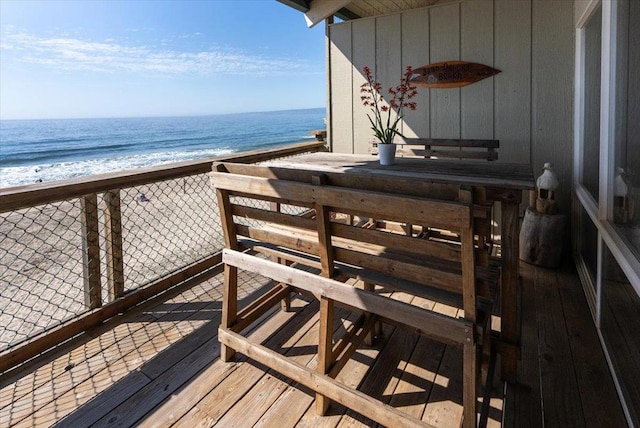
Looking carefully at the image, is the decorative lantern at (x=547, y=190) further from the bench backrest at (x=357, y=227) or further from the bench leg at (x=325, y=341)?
the bench leg at (x=325, y=341)

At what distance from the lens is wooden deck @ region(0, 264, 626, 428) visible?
4.34ft

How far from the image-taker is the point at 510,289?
4.63ft

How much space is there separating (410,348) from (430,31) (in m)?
2.70

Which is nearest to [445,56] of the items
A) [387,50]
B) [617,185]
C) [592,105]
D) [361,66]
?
[387,50]

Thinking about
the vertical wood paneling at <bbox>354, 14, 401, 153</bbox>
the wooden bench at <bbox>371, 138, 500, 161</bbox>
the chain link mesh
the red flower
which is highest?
the vertical wood paneling at <bbox>354, 14, 401, 153</bbox>

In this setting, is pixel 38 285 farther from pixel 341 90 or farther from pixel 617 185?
pixel 617 185

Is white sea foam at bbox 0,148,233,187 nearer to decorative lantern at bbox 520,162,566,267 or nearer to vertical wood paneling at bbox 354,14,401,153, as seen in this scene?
vertical wood paneling at bbox 354,14,401,153

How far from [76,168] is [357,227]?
15.8 m

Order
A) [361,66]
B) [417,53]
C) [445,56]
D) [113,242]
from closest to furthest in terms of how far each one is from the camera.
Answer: [113,242], [445,56], [417,53], [361,66]

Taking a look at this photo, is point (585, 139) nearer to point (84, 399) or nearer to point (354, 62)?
point (354, 62)

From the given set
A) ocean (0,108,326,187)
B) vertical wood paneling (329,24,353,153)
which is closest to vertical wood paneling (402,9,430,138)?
vertical wood paneling (329,24,353,153)

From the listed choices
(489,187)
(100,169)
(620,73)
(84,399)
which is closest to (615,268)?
(489,187)

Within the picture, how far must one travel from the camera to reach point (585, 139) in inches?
92.4

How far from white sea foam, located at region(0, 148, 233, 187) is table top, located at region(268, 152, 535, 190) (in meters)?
11.3
